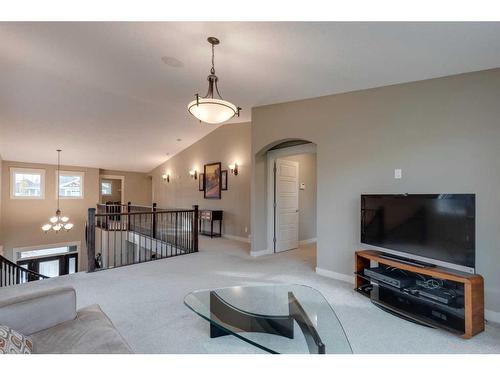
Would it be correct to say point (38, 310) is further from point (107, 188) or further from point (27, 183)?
point (107, 188)

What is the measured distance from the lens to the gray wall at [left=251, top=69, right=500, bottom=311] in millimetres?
2629

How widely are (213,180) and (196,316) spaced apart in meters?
5.06

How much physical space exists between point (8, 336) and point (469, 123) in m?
4.11

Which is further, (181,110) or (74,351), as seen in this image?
(181,110)

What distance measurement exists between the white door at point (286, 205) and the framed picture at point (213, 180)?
7.34 feet

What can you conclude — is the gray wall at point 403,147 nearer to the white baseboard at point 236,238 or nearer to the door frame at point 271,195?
the door frame at point 271,195

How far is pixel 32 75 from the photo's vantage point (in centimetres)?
419

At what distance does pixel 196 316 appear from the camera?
2.57 m

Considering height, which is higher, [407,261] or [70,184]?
[70,184]

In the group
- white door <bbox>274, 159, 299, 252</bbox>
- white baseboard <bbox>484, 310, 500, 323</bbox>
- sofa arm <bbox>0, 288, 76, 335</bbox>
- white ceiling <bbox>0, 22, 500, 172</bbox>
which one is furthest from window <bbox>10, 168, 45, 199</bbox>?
white baseboard <bbox>484, 310, 500, 323</bbox>

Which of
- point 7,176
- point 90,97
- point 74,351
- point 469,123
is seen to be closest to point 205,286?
point 74,351

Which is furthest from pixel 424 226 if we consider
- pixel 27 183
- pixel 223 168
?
pixel 27 183

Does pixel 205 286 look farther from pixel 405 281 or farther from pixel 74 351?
pixel 405 281

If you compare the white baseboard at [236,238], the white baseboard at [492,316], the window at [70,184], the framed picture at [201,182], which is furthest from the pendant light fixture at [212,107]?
the window at [70,184]
